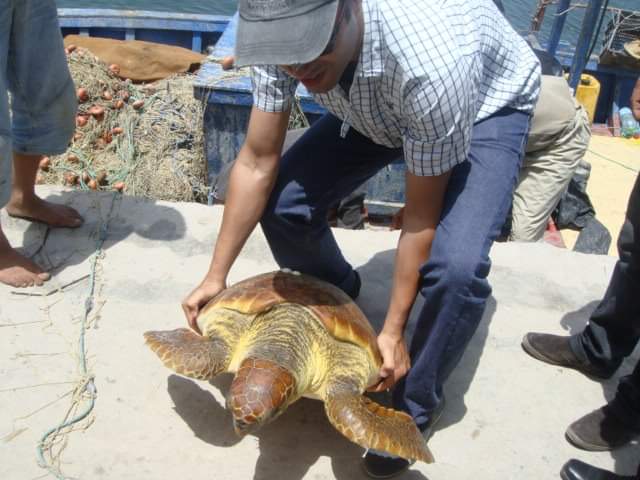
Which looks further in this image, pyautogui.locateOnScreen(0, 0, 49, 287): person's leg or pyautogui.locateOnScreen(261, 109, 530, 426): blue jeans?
pyautogui.locateOnScreen(0, 0, 49, 287): person's leg

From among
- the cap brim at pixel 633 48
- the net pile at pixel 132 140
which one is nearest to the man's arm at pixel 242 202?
the net pile at pixel 132 140

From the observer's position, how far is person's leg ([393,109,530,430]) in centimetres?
170

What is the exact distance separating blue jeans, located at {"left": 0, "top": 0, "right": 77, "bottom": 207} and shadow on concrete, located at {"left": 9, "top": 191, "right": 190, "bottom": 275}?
35 cm

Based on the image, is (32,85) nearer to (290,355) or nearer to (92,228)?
(92,228)

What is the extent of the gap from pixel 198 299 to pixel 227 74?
7.41 feet

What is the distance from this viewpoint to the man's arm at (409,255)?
1.68 metres

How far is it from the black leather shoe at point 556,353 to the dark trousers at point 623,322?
31 millimetres

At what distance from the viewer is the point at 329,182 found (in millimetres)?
2107

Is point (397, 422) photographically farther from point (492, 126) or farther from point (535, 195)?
point (535, 195)

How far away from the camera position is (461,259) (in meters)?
1.69

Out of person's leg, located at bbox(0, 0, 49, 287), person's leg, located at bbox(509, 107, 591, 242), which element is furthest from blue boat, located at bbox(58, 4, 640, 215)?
person's leg, located at bbox(0, 0, 49, 287)

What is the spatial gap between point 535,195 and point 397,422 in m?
2.59

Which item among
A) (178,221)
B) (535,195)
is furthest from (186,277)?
(535,195)

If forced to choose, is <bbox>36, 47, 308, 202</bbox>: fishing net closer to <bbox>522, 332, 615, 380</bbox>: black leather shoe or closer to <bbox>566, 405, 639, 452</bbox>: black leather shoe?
<bbox>522, 332, 615, 380</bbox>: black leather shoe
